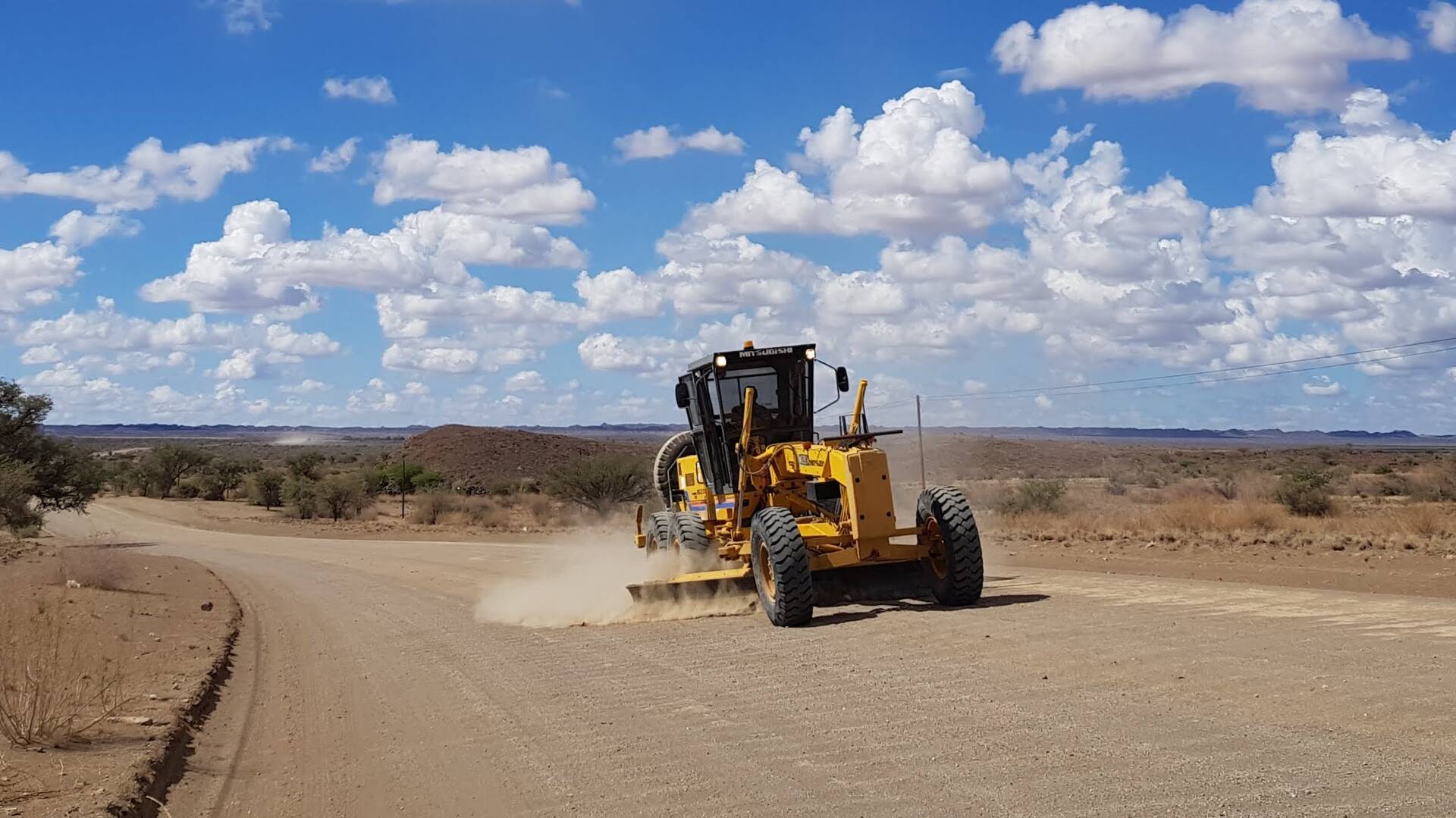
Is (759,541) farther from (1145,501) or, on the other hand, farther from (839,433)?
(1145,501)

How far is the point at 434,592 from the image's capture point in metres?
22.2

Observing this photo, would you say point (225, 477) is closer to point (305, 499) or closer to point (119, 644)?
point (305, 499)

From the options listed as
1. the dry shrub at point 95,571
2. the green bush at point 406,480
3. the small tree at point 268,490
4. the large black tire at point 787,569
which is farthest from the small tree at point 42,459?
the large black tire at point 787,569

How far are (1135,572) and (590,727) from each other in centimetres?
1348

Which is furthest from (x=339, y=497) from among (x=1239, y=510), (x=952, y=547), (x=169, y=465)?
(x=952, y=547)

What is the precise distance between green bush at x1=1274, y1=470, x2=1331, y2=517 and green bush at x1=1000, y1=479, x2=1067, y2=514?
6.07 m

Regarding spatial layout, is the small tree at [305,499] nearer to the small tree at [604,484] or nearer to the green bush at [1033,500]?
the small tree at [604,484]

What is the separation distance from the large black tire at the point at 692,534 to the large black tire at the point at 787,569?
9.33 feet

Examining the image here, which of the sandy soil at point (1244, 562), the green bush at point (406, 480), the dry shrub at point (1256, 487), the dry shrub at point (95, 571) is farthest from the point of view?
the green bush at point (406, 480)

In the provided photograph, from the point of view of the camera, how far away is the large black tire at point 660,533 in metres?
18.7

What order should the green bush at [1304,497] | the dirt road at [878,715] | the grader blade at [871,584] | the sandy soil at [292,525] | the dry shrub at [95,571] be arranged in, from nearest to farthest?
the dirt road at [878,715]
the grader blade at [871,584]
the dry shrub at [95,571]
the green bush at [1304,497]
the sandy soil at [292,525]

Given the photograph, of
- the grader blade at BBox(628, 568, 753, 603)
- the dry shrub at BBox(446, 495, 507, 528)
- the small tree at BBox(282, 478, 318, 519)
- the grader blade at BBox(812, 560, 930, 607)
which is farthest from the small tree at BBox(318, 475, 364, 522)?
the grader blade at BBox(812, 560, 930, 607)

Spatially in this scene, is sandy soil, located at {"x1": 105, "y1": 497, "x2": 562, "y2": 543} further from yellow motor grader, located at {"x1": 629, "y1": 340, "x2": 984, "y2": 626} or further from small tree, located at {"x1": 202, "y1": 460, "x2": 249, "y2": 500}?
yellow motor grader, located at {"x1": 629, "y1": 340, "x2": 984, "y2": 626}

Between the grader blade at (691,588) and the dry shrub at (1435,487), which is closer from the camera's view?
the grader blade at (691,588)
